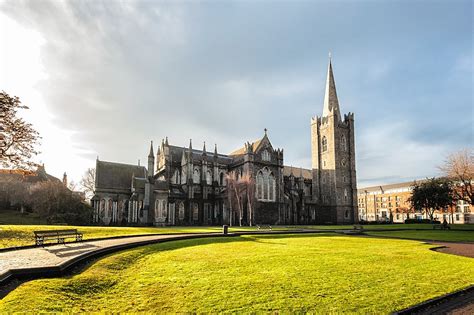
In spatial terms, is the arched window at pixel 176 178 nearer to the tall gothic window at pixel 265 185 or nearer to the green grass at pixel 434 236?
the tall gothic window at pixel 265 185

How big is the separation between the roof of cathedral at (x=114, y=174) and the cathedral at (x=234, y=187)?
17cm

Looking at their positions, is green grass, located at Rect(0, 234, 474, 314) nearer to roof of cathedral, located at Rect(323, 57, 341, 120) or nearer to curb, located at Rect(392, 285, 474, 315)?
curb, located at Rect(392, 285, 474, 315)

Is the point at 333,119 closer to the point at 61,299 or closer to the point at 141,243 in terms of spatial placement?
the point at 141,243

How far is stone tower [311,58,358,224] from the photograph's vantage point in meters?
68.7

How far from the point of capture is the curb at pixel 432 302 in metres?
7.48

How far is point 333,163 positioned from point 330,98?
655 inches

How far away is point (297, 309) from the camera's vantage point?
24.2 ft

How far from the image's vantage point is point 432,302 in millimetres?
8172

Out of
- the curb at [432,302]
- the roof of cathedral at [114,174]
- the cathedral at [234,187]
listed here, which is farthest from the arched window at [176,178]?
the curb at [432,302]

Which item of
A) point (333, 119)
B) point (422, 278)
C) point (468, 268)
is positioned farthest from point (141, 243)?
point (333, 119)

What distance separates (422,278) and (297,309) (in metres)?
5.79

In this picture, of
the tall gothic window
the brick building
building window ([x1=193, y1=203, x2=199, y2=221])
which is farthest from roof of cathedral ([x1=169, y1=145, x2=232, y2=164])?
the brick building

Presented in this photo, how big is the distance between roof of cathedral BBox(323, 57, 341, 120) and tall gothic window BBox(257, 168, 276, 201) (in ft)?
79.7

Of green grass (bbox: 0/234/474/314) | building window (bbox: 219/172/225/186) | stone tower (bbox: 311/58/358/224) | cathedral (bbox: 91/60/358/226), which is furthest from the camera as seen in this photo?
stone tower (bbox: 311/58/358/224)
